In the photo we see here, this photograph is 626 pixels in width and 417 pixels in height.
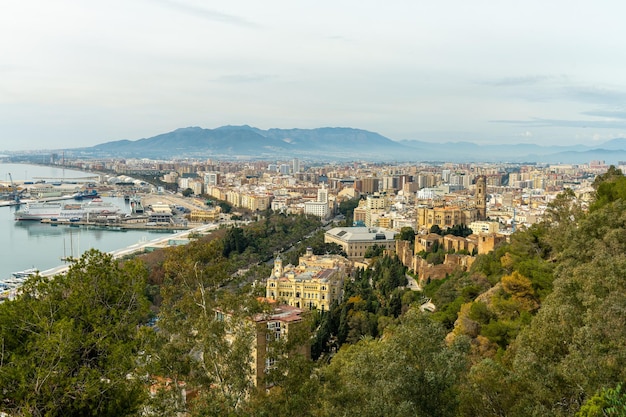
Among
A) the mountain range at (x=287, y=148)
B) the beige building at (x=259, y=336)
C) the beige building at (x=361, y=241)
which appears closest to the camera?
the beige building at (x=259, y=336)

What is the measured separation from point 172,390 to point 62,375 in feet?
1.82

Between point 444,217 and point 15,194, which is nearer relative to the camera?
point 444,217

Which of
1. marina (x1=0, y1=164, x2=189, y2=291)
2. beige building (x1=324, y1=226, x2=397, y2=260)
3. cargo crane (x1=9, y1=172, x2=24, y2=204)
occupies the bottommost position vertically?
marina (x1=0, y1=164, x2=189, y2=291)

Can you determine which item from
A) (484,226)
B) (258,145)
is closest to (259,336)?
(484,226)

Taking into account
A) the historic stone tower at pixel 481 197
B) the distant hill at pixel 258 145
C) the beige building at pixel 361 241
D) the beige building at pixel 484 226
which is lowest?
the beige building at pixel 361 241

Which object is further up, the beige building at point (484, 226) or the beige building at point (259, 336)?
the beige building at point (259, 336)

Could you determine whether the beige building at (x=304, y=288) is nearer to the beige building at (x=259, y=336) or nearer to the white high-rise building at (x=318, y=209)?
the beige building at (x=259, y=336)

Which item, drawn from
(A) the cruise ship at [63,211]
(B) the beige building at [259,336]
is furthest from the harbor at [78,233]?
(B) the beige building at [259,336]

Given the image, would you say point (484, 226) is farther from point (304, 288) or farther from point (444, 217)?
point (304, 288)

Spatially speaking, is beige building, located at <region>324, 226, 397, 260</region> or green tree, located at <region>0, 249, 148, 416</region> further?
beige building, located at <region>324, 226, 397, 260</region>

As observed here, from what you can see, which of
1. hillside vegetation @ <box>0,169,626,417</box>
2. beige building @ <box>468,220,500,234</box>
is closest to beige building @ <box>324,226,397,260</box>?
beige building @ <box>468,220,500,234</box>

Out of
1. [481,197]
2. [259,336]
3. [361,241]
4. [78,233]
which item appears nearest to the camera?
[259,336]

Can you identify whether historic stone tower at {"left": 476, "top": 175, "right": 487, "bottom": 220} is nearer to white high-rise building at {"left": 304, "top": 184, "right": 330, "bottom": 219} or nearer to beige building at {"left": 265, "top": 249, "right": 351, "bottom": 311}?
beige building at {"left": 265, "top": 249, "right": 351, "bottom": 311}

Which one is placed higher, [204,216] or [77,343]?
[77,343]
